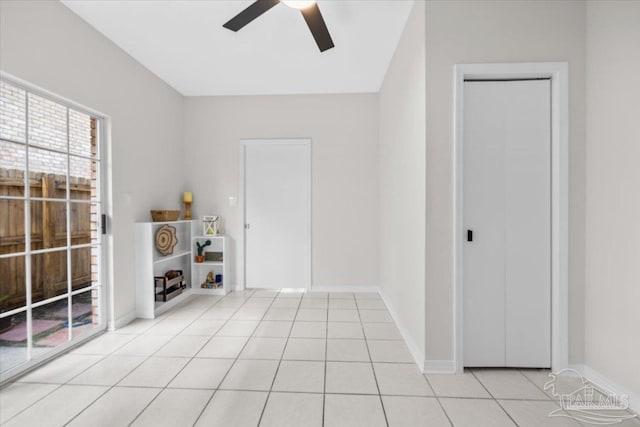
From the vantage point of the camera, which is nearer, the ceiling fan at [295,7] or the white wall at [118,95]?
the ceiling fan at [295,7]

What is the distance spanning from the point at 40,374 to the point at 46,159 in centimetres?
157

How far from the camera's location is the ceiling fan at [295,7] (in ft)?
5.89

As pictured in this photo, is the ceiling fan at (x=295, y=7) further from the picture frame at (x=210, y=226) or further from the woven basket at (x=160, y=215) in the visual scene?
the picture frame at (x=210, y=226)

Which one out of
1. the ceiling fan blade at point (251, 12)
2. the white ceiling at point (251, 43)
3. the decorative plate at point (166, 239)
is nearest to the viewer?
the ceiling fan blade at point (251, 12)

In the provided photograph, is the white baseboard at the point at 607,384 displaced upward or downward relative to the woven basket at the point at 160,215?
downward

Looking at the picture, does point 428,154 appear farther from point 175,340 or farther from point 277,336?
point 175,340

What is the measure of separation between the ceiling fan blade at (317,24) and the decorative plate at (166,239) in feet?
8.26

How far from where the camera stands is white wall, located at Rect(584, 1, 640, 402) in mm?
1591

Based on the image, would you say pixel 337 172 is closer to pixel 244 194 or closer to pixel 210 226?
pixel 244 194

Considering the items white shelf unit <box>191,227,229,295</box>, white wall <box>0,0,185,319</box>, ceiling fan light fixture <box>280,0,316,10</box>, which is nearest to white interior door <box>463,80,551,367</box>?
ceiling fan light fixture <box>280,0,316,10</box>

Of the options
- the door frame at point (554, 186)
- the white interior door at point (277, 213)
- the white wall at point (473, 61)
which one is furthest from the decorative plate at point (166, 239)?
the door frame at point (554, 186)

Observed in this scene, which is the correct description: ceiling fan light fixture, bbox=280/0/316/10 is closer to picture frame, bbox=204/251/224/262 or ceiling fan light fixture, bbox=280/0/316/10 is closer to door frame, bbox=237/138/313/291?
door frame, bbox=237/138/313/291

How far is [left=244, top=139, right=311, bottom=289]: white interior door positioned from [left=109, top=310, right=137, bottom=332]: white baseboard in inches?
56.4

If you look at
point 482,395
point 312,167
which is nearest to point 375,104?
point 312,167
